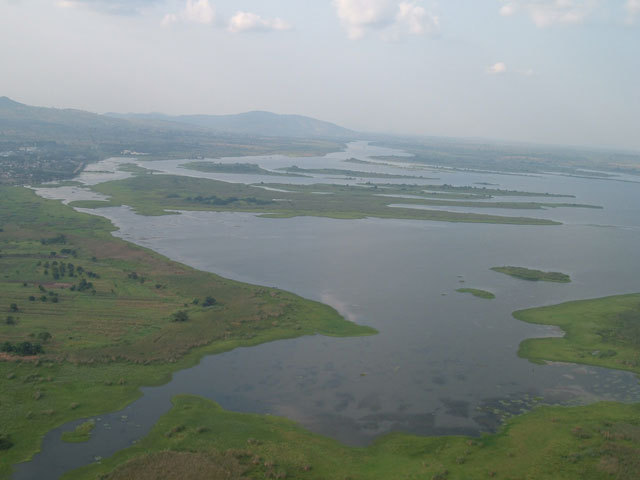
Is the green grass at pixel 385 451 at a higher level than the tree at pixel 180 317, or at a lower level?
lower

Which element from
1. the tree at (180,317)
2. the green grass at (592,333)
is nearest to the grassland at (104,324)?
the tree at (180,317)

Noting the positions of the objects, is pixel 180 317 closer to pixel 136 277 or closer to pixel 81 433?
pixel 136 277

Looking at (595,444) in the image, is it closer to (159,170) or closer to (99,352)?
(99,352)

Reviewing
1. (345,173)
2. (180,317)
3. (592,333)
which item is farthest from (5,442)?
(345,173)

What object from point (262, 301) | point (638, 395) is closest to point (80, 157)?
point (262, 301)

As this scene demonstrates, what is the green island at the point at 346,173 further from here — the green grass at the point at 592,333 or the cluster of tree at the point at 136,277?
the cluster of tree at the point at 136,277

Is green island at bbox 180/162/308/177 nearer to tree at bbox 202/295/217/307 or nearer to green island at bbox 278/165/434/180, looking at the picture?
green island at bbox 278/165/434/180

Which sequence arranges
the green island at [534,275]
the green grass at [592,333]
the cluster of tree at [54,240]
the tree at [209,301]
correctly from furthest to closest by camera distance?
the cluster of tree at [54,240] → the green island at [534,275] → the tree at [209,301] → the green grass at [592,333]
